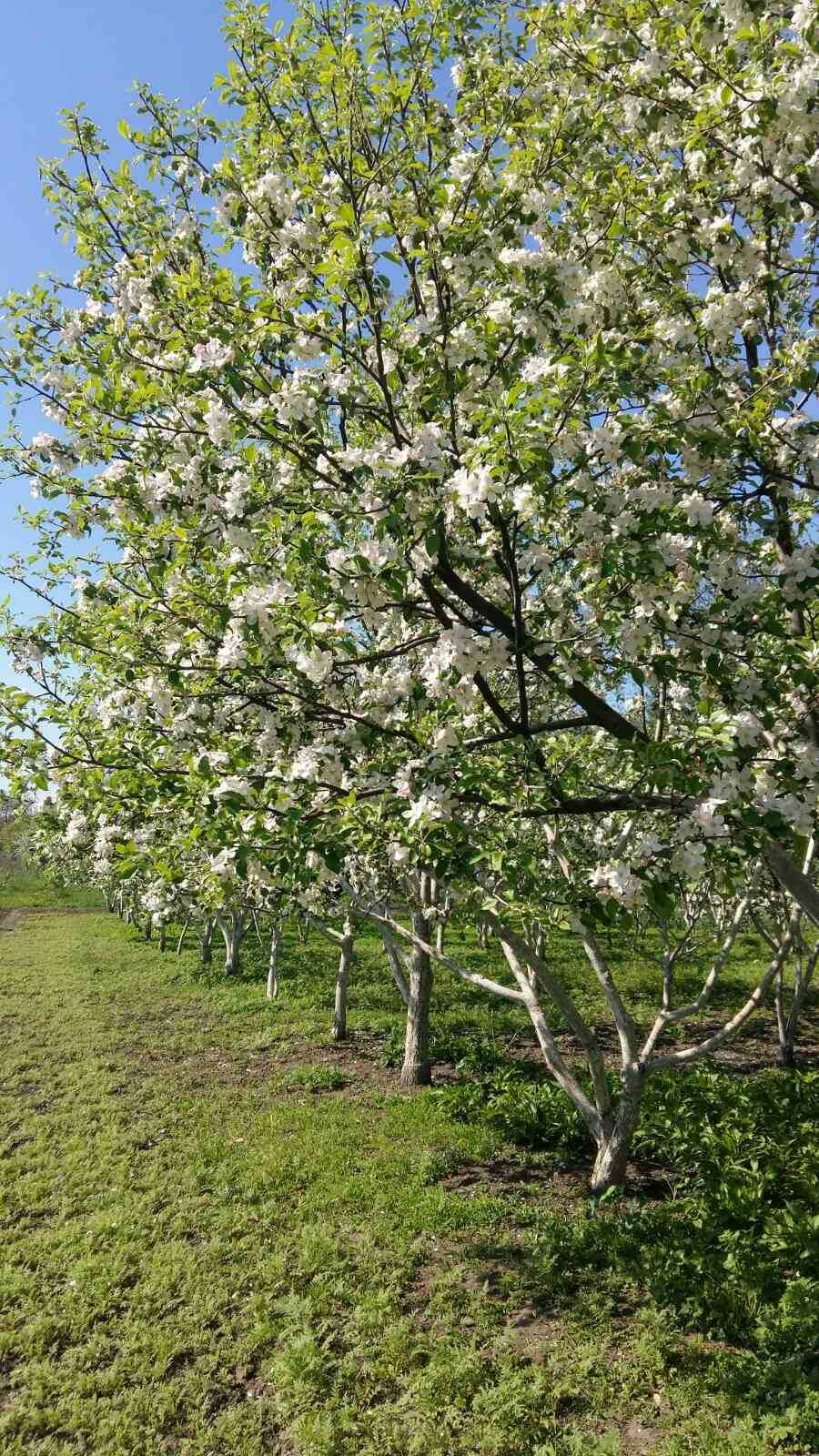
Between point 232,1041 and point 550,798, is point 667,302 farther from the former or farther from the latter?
point 232,1041

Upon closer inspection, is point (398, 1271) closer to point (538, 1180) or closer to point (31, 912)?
point (538, 1180)

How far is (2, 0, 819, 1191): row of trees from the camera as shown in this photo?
3717 mm

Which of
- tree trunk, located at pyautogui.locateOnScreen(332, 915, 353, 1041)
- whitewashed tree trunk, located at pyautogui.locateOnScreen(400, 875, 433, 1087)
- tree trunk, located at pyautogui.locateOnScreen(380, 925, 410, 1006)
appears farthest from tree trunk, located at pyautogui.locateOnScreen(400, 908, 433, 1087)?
tree trunk, located at pyautogui.locateOnScreen(332, 915, 353, 1041)

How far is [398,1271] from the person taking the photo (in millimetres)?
6020

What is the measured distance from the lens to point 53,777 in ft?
19.1

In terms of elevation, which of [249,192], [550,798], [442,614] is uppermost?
[249,192]

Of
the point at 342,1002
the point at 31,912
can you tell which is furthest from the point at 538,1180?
the point at 31,912

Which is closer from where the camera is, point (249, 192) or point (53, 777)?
point (249, 192)

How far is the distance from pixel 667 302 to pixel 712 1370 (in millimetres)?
6475

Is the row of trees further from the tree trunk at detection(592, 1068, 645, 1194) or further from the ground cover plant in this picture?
the tree trunk at detection(592, 1068, 645, 1194)

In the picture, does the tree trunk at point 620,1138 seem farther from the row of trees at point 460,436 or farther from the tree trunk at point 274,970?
the tree trunk at point 274,970

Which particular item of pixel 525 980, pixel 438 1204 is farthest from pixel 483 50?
pixel 438 1204

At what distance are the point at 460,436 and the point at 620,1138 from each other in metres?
→ 6.16

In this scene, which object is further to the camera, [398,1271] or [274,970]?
[274,970]
